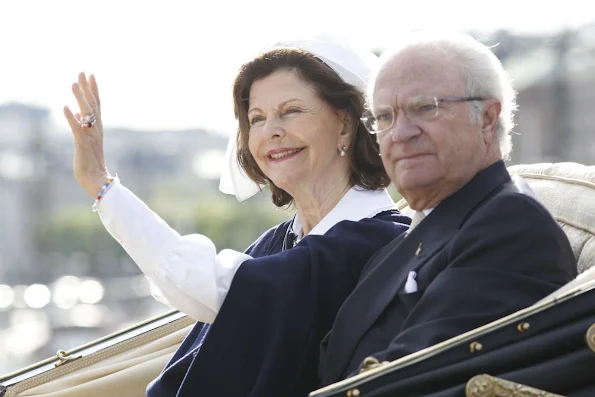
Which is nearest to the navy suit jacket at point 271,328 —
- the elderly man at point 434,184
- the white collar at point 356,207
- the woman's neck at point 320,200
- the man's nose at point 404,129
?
the elderly man at point 434,184

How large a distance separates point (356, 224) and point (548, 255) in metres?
0.90

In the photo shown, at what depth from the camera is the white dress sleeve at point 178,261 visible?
2.90 meters

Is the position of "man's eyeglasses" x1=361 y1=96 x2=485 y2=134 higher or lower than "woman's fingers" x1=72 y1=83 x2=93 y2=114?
lower

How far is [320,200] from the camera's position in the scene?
3340 mm

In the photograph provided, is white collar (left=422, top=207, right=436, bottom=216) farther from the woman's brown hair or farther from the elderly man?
the woman's brown hair

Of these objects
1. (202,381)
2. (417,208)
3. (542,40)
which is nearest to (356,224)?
(417,208)

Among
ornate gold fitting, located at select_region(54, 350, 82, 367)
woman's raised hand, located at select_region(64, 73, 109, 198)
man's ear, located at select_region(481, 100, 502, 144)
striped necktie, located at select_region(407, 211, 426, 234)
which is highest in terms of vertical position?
woman's raised hand, located at select_region(64, 73, 109, 198)

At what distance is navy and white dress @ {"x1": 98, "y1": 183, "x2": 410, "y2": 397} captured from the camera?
288 centimetres

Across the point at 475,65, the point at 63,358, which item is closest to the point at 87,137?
the point at 63,358

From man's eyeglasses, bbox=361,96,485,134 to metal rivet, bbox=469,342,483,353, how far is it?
681mm

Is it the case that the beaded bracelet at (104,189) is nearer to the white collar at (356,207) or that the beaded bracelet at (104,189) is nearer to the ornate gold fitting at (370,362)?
the white collar at (356,207)

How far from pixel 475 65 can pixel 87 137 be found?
45.1 inches

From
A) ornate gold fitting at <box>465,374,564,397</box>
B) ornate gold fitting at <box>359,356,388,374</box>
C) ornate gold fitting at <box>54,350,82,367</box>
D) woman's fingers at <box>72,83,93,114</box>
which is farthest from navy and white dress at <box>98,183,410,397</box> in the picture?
ornate gold fitting at <box>465,374,564,397</box>

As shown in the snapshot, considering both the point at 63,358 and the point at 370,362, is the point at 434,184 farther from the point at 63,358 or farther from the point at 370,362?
the point at 63,358
